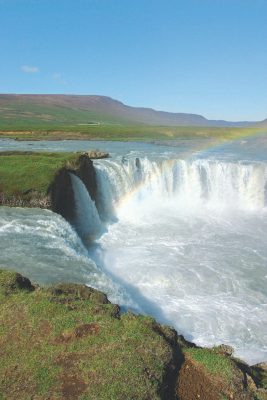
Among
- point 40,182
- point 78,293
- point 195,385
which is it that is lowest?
point 195,385

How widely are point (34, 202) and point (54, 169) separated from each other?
3.07 meters

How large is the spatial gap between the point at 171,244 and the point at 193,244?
1.37 metres

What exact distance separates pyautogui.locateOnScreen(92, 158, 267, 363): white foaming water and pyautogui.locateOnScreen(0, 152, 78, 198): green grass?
508 cm

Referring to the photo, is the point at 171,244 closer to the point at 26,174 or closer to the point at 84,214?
the point at 84,214

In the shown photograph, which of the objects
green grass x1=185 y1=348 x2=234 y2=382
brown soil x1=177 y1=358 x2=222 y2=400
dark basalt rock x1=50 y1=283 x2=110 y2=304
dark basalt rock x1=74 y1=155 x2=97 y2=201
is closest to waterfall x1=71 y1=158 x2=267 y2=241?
dark basalt rock x1=74 y1=155 x2=97 y2=201

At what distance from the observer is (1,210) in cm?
2219

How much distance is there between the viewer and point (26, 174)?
990 inches

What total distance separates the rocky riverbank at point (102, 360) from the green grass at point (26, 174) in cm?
1439

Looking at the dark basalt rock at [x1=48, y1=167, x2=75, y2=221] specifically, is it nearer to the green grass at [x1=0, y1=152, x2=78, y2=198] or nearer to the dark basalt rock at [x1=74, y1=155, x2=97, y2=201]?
the green grass at [x1=0, y1=152, x2=78, y2=198]

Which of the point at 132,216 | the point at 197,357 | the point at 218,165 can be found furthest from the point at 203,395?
the point at 218,165

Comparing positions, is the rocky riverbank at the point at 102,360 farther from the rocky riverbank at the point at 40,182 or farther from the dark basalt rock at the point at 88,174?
the dark basalt rock at the point at 88,174

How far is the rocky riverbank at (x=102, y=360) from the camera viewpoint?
7.42 metres

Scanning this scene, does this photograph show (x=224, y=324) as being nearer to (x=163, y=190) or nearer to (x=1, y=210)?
(x=1, y=210)

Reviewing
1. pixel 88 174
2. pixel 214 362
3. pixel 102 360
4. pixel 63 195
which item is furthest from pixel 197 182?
pixel 102 360
